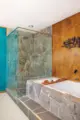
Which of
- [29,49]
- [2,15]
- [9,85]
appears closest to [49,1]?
[2,15]

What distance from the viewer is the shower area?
116 inches

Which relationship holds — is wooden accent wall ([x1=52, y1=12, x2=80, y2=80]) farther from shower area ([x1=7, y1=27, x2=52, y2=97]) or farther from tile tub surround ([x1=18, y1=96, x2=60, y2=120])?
tile tub surround ([x1=18, y1=96, x2=60, y2=120])

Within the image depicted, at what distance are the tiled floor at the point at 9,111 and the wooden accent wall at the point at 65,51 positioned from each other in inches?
53.7

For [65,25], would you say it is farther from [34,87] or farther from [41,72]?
[34,87]

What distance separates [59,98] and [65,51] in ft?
4.64

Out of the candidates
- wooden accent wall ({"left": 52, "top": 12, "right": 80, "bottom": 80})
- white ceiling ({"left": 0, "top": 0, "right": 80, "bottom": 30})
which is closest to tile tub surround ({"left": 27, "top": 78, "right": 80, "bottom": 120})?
wooden accent wall ({"left": 52, "top": 12, "right": 80, "bottom": 80})

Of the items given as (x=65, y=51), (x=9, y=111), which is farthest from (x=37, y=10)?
(x=9, y=111)

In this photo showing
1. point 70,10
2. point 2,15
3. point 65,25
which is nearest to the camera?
point 70,10

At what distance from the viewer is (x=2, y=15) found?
2.71 m

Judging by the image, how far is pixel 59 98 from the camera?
179 cm

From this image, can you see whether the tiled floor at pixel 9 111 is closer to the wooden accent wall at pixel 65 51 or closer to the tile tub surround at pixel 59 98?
the tile tub surround at pixel 59 98

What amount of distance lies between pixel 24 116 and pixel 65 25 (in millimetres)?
2288

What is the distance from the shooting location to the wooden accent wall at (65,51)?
102 inches

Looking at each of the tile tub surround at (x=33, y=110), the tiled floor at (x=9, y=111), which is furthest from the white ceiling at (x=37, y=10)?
the tiled floor at (x=9, y=111)
